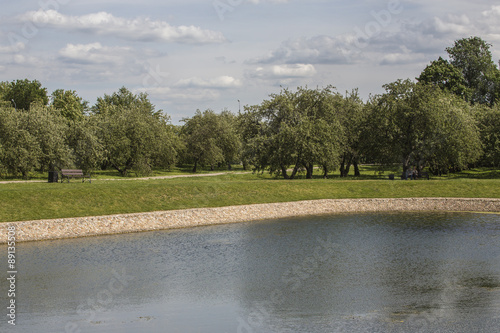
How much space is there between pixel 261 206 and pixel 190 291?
21.9 metres

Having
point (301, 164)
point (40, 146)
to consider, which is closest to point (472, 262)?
point (301, 164)

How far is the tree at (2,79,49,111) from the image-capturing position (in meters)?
127

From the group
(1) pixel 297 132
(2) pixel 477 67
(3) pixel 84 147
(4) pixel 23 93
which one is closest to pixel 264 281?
(1) pixel 297 132

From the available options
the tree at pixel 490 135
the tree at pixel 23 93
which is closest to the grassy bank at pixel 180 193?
the tree at pixel 490 135

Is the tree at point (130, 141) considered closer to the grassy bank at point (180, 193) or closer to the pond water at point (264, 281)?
the grassy bank at point (180, 193)

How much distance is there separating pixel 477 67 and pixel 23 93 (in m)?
106

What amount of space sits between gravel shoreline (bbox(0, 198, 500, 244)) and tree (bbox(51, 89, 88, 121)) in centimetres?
6662

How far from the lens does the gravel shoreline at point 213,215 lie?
3306 centimetres

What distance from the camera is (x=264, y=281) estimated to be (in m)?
22.8

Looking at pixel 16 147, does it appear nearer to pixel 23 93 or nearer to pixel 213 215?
pixel 213 215

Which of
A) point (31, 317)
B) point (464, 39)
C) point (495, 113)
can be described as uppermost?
point (464, 39)

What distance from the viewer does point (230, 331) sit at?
54.5 feet

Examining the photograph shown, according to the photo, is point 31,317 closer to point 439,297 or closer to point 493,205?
point 439,297

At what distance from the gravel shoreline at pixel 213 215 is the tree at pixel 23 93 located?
101 m
